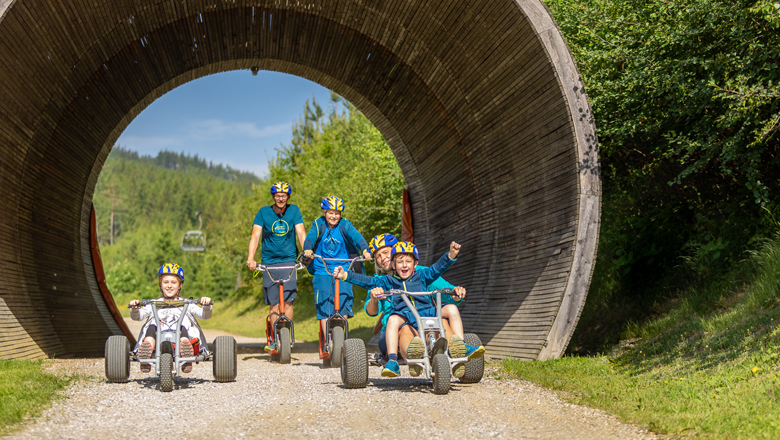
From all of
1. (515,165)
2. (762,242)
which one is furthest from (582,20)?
(762,242)

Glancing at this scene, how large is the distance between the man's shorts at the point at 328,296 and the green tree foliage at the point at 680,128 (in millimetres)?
4070

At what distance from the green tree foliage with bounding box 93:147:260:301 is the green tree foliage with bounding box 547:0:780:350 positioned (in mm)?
49104

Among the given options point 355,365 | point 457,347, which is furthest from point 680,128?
point 355,365

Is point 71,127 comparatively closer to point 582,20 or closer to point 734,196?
point 582,20

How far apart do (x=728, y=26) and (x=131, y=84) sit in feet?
28.4

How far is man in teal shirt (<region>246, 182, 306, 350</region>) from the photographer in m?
8.64

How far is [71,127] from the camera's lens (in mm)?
10156

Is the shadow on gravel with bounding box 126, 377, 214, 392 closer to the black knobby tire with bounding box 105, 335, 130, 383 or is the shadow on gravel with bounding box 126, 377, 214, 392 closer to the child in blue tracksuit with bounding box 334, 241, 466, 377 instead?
the black knobby tire with bounding box 105, 335, 130, 383

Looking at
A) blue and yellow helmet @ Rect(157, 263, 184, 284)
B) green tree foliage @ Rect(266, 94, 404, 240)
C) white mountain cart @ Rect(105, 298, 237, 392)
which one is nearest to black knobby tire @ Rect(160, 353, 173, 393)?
white mountain cart @ Rect(105, 298, 237, 392)

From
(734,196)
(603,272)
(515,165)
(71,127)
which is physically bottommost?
(603,272)

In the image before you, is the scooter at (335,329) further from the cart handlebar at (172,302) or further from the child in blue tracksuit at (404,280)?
the cart handlebar at (172,302)

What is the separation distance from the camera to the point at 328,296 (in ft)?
27.2

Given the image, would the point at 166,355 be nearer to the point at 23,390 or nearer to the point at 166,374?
the point at 166,374

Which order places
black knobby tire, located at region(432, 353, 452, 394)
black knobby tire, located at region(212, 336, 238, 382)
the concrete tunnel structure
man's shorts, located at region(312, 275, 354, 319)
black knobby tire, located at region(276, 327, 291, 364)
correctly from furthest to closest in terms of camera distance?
black knobby tire, located at region(276, 327, 291, 364) < man's shorts, located at region(312, 275, 354, 319) < the concrete tunnel structure < black knobby tire, located at region(212, 336, 238, 382) < black knobby tire, located at region(432, 353, 452, 394)
